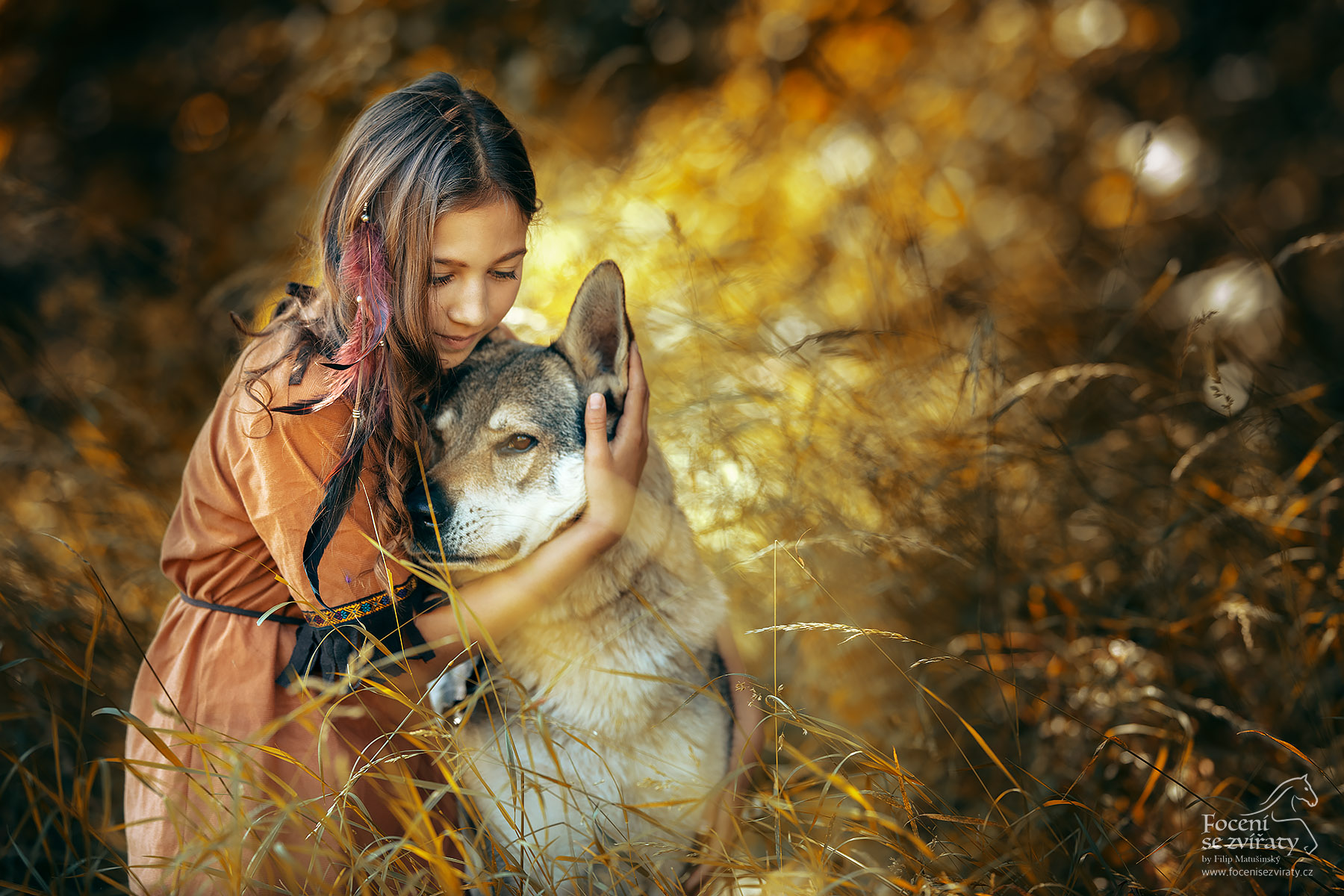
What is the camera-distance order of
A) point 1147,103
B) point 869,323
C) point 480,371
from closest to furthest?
point 480,371 < point 869,323 < point 1147,103

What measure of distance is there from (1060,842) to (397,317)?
1.44 metres

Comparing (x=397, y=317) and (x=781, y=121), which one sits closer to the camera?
(x=397, y=317)

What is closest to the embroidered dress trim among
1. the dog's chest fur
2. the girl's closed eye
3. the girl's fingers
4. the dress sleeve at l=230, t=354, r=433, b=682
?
the dress sleeve at l=230, t=354, r=433, b=682

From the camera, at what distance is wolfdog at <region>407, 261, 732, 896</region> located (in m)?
1.45

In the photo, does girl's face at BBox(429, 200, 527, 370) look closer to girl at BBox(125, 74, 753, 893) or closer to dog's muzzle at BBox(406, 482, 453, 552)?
girl at BBox(125, 74, 753, 893)

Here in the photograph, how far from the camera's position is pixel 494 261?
1.46 metres

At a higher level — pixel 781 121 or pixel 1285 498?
pixel 781 121

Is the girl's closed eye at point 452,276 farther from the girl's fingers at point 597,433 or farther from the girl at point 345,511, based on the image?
the girl's fingers at point 597,433

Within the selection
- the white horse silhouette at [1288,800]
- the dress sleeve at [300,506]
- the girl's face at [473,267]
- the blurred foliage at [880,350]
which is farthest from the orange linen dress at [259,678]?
the white horse silhouette at [1288,800]

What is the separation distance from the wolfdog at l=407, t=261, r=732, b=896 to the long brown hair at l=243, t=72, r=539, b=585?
0.52ft

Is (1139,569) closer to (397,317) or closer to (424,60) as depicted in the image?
(397,317)

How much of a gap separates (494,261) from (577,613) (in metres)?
0.74

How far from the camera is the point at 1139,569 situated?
2.05 m

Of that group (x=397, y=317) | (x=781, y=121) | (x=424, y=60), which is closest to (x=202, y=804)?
(x=397, y=317)
